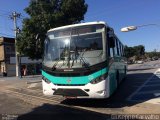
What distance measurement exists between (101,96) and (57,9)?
1674 cm

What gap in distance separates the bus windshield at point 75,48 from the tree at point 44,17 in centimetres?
1259

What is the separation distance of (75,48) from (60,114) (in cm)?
260

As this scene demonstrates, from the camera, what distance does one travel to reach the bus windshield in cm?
973

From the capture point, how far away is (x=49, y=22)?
2286 cm

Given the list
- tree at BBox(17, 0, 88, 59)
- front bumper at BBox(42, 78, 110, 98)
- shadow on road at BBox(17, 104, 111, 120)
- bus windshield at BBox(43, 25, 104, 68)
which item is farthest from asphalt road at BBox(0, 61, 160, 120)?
tree at BBox(17, 0, 88, 59)

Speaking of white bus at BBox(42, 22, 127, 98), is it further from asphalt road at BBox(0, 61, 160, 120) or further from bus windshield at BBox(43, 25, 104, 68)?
asphalt road at BBox(0, 61, 160, 120)

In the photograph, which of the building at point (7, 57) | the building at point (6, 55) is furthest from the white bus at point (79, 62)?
the building at point (6, 55)

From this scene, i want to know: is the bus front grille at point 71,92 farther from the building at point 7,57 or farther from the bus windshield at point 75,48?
the building at point 7,57

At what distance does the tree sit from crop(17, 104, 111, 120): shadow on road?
13.9 metres

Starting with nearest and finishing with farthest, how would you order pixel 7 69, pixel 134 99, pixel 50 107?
1. pixel 50 107
2. pixel 134 99
3. pixel 7 69

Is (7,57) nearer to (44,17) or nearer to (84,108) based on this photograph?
(44,17)

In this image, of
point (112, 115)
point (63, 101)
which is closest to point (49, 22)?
point (63, 101)

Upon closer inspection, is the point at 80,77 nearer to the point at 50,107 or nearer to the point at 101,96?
the point at 101,96

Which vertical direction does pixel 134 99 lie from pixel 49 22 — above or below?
below
